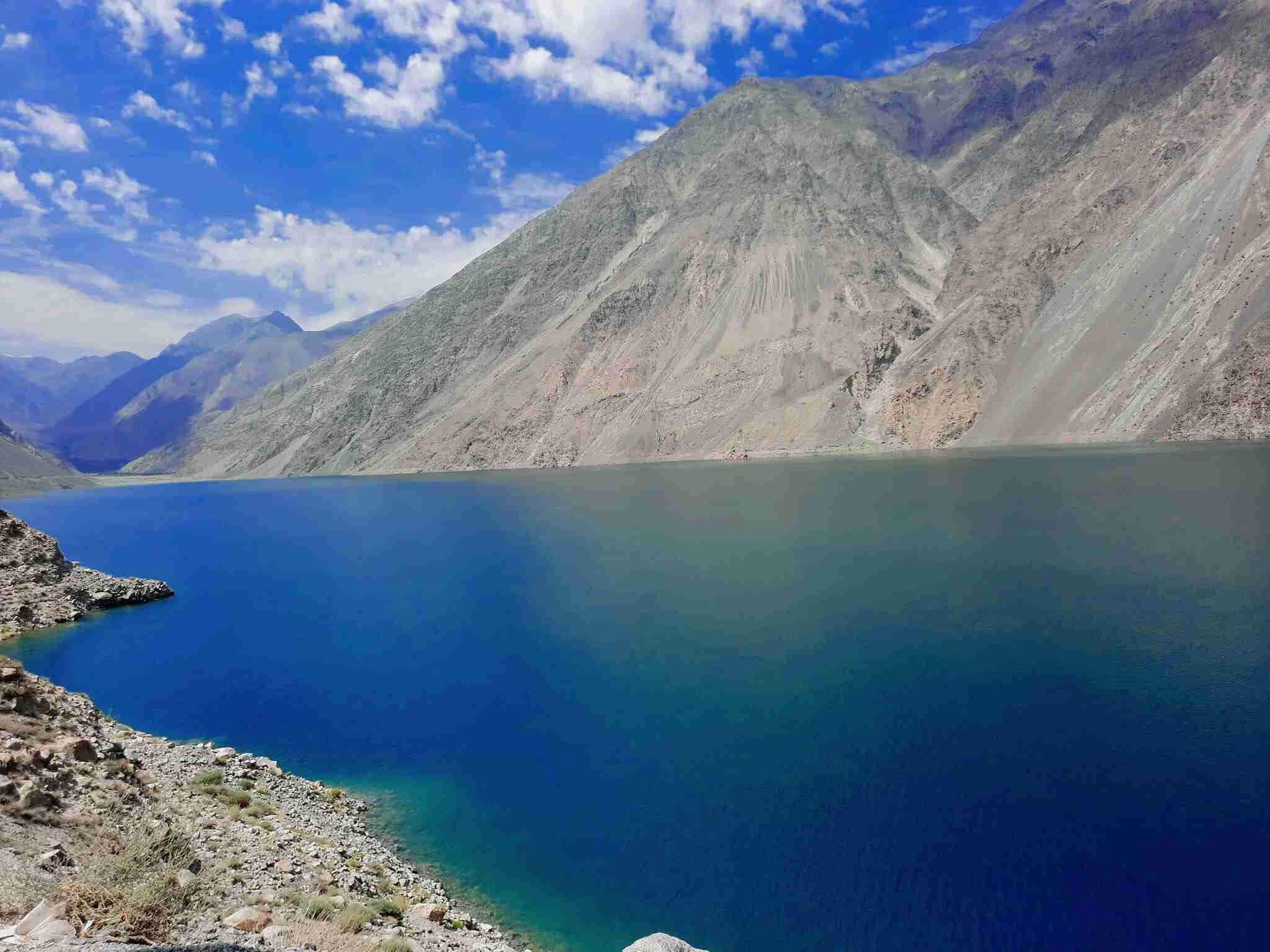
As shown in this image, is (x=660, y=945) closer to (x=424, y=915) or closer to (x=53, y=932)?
(x=424, y=915)

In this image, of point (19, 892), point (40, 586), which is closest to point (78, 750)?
point (19, 892)

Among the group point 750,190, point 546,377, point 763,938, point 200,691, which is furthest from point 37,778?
point 750,190

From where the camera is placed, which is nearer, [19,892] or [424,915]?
[19,892]

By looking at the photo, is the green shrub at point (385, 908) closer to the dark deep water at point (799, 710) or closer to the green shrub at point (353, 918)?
the green shrub at point (353, 918)

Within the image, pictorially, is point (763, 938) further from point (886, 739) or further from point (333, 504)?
point (333, 504)

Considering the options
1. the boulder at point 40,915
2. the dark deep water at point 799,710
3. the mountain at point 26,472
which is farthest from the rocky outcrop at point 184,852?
the mountain at point 26,472

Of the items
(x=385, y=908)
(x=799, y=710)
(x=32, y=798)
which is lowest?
(x=385, y=908)

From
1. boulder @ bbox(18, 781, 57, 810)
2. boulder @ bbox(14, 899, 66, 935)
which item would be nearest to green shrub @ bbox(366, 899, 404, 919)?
boulder @ bbox(14, 899, 66, 935)
